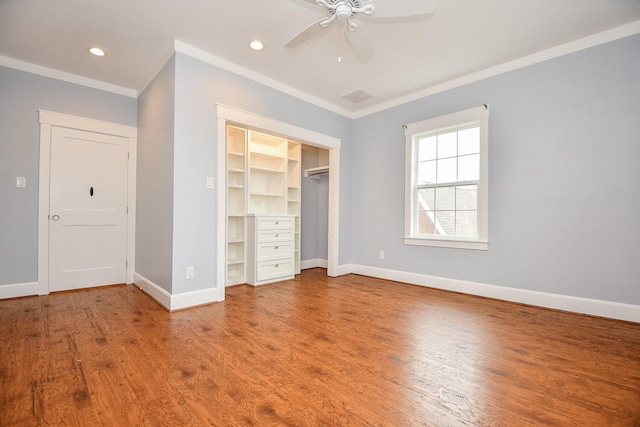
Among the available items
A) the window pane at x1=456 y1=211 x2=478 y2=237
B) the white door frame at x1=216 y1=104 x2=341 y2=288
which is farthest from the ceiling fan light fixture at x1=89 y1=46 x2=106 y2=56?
the window pane at x1=456 y1=211 x2=478 y2=237

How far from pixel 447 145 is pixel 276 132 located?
232cm

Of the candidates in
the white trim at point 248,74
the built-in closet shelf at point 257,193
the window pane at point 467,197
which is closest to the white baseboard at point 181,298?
the built-in closet shelf at point 257,193

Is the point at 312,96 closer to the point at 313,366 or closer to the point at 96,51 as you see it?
the point at 96,51

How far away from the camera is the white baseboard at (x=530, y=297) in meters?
2.57

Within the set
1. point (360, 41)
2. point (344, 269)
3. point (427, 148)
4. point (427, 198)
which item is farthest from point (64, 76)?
point (427, 198)

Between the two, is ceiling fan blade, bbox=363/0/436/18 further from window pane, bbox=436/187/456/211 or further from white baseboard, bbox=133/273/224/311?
white baseboard, bbox=133/273/224/311

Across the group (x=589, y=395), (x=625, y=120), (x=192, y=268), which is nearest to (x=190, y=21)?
(x=192, y=268)

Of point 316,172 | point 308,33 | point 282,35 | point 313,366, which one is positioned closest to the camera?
point 313,366

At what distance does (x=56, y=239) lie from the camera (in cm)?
344

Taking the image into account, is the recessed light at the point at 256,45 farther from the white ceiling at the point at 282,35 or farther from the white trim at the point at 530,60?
the white trim at the point at 530,60

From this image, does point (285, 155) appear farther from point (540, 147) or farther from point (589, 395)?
point (589, 395)

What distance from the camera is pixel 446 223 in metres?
3.76

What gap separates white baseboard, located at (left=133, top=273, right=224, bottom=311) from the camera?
2.83m

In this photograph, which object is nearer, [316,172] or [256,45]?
[256,45]
